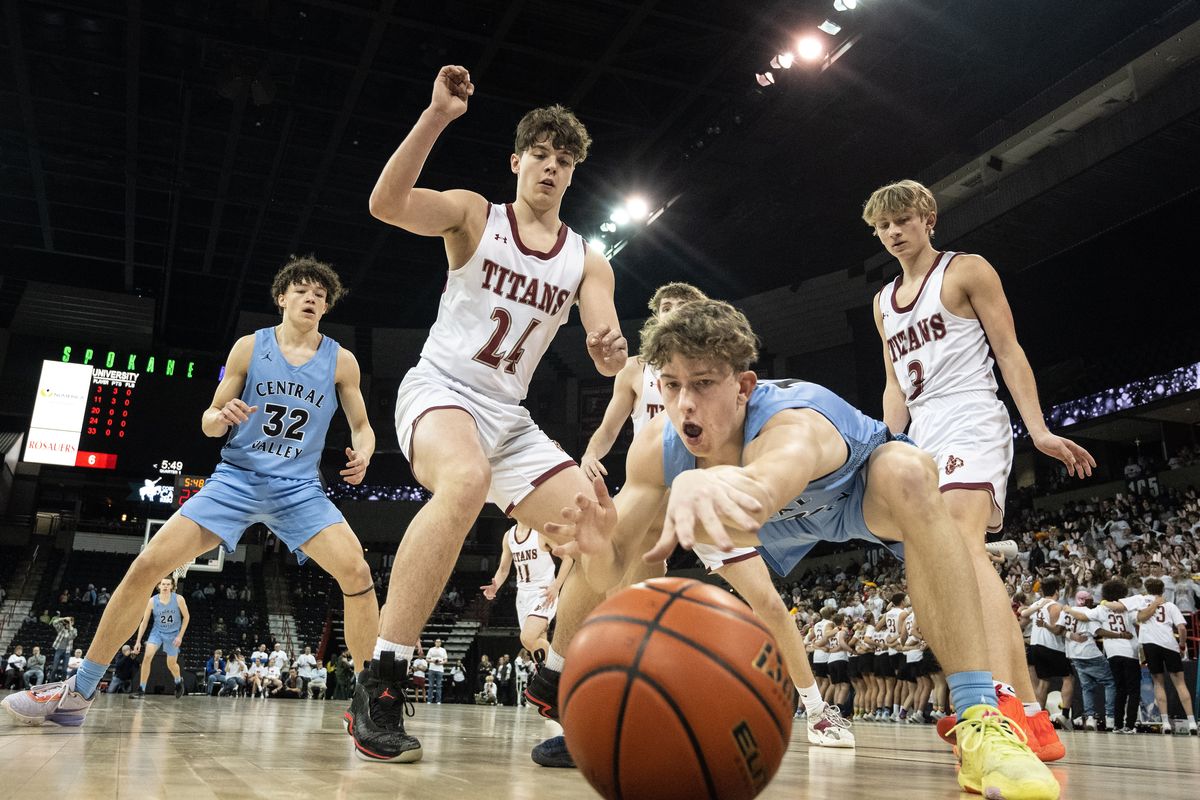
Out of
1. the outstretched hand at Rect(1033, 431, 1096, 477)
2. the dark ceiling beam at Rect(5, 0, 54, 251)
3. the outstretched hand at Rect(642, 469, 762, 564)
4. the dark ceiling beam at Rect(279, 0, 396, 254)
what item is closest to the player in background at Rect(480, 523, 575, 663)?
the outstretched hand at Rect(1033, 431, 1096, 477)

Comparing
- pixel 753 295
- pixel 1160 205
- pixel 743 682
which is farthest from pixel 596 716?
pixel 753 295

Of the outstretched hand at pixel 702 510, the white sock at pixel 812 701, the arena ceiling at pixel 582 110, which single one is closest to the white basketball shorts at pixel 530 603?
the white sock at pixel 812 701

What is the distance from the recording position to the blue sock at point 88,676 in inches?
176

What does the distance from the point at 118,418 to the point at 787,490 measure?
2411 cm

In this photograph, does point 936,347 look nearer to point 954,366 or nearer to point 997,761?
point 954,366

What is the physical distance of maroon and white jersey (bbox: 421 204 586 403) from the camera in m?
3.69

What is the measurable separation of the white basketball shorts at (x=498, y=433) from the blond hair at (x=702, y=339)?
1.46 meters

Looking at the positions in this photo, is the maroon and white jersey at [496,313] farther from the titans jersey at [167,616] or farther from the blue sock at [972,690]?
the titans jersey at [167,616]

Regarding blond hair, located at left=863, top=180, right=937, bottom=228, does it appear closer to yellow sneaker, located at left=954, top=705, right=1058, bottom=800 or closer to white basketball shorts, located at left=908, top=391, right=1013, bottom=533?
white basketball shorts, located at left=908, top=391, right=1013, bottom=533

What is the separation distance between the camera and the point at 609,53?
14.0 m

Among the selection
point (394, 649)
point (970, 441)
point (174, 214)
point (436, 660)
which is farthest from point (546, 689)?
point (174, 214)

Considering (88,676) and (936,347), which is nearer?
(936,347)

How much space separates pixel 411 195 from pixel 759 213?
54.2 ft

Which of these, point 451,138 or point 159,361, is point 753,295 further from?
point 159,361
